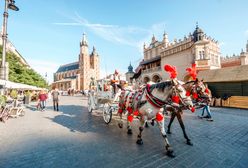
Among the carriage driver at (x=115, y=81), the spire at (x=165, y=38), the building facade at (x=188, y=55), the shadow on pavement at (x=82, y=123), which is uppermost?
the spire at (x=165, y=38)

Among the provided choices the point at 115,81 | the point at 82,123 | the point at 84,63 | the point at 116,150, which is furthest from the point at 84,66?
the point at 116,150

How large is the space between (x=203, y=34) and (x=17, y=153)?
25851mm

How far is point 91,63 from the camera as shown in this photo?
88.7m

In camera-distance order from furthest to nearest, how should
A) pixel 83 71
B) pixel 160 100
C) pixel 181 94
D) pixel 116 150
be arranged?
pixel 83 71, pixel 116 150, pixel 160 100, pixel 181 94

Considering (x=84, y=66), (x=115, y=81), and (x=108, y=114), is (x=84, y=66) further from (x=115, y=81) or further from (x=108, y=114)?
(x=108, y=114)

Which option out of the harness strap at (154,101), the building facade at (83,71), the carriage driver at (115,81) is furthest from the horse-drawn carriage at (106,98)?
the building facade at (83,71)

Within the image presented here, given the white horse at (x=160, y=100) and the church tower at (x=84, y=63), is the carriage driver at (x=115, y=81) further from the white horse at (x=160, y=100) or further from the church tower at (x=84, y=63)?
the church tower at (x=84, y=63)

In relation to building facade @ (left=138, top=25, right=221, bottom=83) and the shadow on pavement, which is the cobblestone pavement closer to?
the shadow on pavement

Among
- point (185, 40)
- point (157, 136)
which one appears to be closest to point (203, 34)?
point (185, 40)

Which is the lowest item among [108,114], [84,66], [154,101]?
[108,114]

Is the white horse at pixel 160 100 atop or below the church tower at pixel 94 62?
below

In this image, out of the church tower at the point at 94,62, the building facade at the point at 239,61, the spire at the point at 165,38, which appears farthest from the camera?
the church tower at the point at 94,62

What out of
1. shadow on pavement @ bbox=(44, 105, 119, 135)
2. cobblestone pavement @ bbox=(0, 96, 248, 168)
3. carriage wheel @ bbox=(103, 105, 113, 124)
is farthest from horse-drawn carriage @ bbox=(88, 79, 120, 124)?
cobblestone pavement @ bbox=(0, 96, 248, 168)

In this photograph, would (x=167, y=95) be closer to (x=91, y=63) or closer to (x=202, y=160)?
(x=202, y=160)
